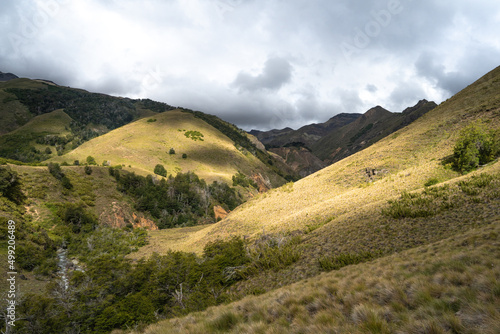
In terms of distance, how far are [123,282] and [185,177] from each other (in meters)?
42.5

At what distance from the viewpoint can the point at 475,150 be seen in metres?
17.4

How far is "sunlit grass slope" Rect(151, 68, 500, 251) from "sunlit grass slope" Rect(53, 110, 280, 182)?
38.3 m

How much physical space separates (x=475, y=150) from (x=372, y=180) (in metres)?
8.15

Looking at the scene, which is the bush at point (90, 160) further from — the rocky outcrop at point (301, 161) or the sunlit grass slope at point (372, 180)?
the rocky outcrop at point (301, 161)

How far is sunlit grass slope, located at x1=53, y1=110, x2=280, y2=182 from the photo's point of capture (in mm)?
60809

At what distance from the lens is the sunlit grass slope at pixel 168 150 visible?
6081cm

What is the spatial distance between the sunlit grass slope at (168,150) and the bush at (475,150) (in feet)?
178

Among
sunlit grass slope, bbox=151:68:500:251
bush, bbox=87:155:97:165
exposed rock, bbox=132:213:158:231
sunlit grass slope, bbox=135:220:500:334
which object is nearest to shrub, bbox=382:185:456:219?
sunlit grass slope, bbox=151:68:500:251

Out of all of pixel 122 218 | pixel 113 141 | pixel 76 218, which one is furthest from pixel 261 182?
pixel 76 218

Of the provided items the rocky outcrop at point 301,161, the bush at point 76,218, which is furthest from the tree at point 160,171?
the rocky outcrop at point 301,161

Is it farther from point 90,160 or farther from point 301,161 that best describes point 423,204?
point 301,161

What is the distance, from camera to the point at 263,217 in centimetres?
2362

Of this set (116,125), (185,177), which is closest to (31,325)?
(185,177)

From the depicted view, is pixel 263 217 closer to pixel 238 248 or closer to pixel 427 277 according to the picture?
pixel 238 248
